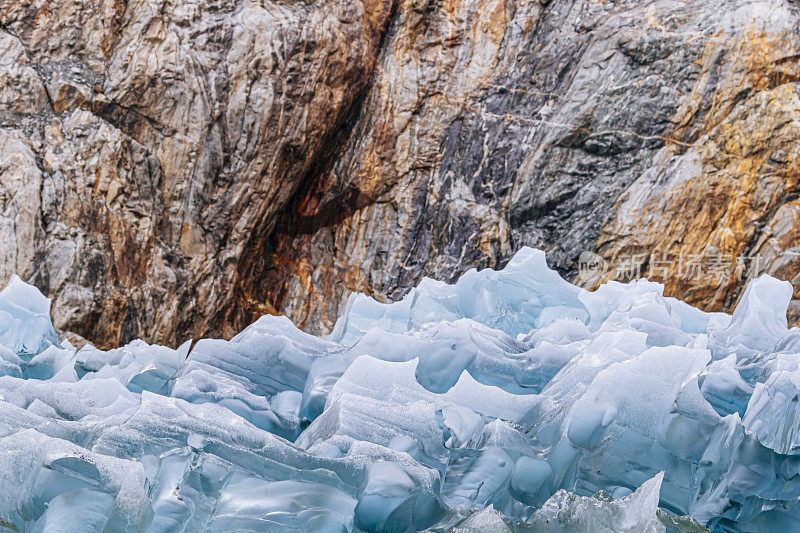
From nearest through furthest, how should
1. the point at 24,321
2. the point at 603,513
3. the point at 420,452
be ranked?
the point at 603,513 < the point at 420,452 < the point at 24,321

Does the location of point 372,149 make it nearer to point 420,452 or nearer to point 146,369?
point 146,369

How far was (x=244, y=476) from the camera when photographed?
73.9 inches

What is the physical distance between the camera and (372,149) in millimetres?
9148

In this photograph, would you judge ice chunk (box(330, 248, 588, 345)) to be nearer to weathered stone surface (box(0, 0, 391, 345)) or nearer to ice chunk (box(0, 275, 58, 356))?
ice chunk (box(0, 275, 58, 356))

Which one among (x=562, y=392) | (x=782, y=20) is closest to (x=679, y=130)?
(x=782, y=20)

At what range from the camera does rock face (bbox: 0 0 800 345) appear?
7488 mm

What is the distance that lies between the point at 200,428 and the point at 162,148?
6.97m

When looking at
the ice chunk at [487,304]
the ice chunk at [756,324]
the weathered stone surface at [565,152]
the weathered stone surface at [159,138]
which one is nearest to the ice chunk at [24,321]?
the ice chunk at [487,304]

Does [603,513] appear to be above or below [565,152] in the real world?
below

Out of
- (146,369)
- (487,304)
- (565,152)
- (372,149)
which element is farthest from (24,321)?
(565,152)

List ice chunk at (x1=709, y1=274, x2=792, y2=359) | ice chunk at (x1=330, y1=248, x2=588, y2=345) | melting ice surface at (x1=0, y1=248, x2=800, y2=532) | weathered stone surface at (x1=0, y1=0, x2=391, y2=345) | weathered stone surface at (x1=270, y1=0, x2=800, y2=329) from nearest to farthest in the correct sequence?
melting ice surface at (x1=0, y1=248, x2=800, y2=532) < ice chunk at (x1=709, y1=274, x2=792, y2=359) < ice chunk at (x1=330, y1=248, x2=588, y2=345) < weathered stone surface at (x1=270, y1=0, x2=800, y2=329) < weathered stone surface at (x1=0, y1=0, x2=391, y2=345)

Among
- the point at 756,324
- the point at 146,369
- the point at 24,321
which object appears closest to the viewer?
the point at 756,324

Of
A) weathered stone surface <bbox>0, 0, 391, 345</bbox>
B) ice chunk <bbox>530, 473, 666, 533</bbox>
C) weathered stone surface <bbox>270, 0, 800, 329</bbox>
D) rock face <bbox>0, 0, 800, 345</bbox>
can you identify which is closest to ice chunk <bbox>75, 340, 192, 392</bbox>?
ice chunk <bbox>530, 473, 666, 533</bbox>

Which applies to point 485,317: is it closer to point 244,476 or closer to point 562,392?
point 562,392
